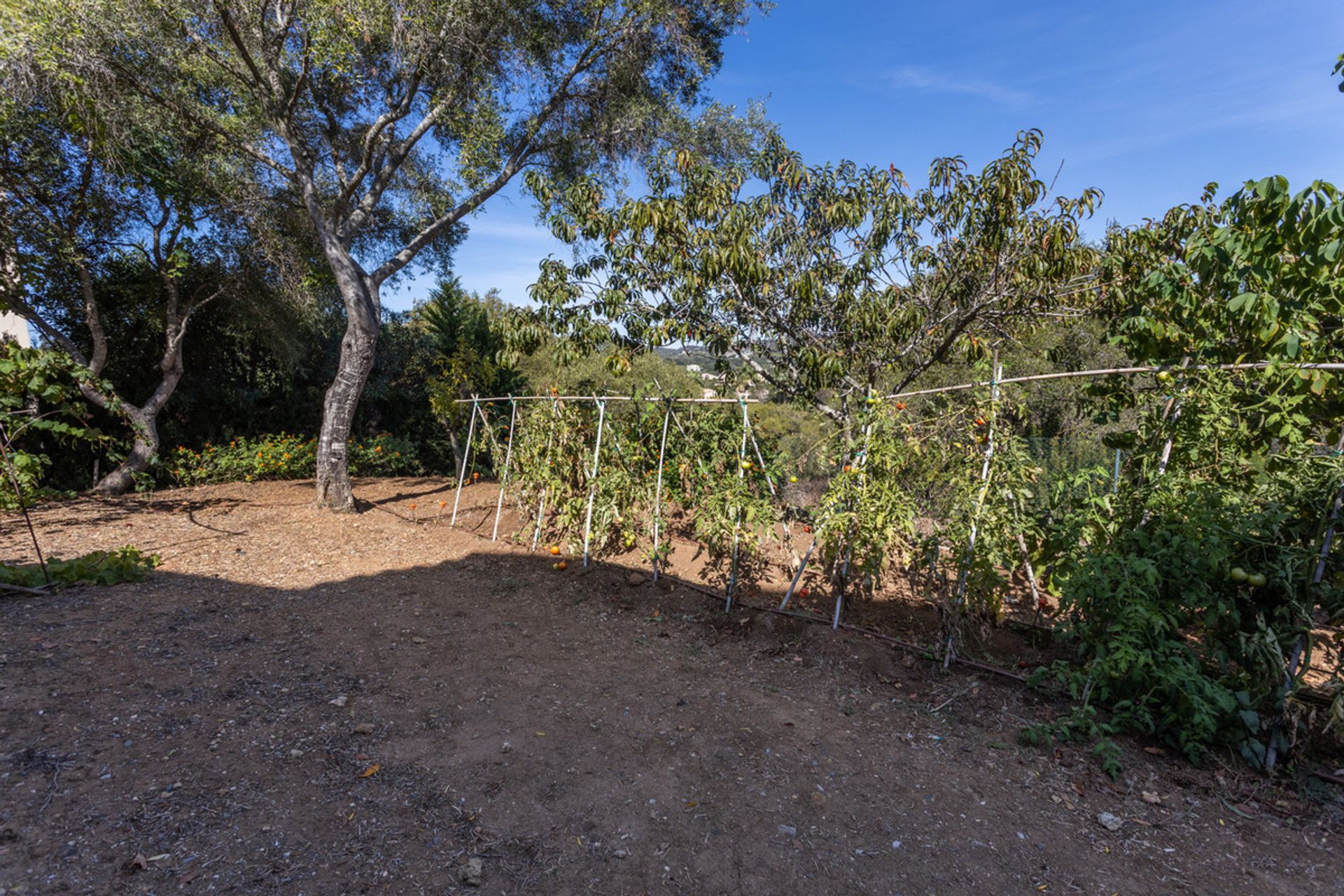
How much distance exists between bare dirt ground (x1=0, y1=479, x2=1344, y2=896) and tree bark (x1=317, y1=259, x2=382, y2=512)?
3110 millimetres

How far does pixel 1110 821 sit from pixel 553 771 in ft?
7.36

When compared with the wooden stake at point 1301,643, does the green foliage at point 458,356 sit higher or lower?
higher

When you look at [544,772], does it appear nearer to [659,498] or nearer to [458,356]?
[659,498]

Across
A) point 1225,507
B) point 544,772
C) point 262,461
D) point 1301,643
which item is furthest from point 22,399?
point 1301,643

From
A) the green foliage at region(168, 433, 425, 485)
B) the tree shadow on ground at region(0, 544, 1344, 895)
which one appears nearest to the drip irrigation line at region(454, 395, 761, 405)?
the tree shadow on ground at region(0, 544, 1344, 895)

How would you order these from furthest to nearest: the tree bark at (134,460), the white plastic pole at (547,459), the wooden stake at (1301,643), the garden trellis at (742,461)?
the tree bark at (134,460)
the white plastic pole at (547,459)
the garden trellis at (742,461)
the wooden stake at (1301,643)

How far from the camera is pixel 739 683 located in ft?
11.6

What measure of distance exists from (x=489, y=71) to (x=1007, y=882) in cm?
865

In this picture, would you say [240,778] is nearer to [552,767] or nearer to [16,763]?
[16,763]

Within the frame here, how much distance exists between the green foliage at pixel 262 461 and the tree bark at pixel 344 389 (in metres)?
2.83

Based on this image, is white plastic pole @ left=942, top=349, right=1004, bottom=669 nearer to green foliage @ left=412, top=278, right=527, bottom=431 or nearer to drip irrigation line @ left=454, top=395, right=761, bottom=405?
drip irrigation line @ left=454, top=395, right=761, bottom=405

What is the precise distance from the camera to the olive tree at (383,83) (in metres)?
6.53

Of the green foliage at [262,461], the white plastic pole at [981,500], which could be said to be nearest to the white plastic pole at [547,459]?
the white plastic pole at [981,500]

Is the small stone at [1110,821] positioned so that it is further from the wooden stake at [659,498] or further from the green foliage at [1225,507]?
the wooden stake at [659,498]
